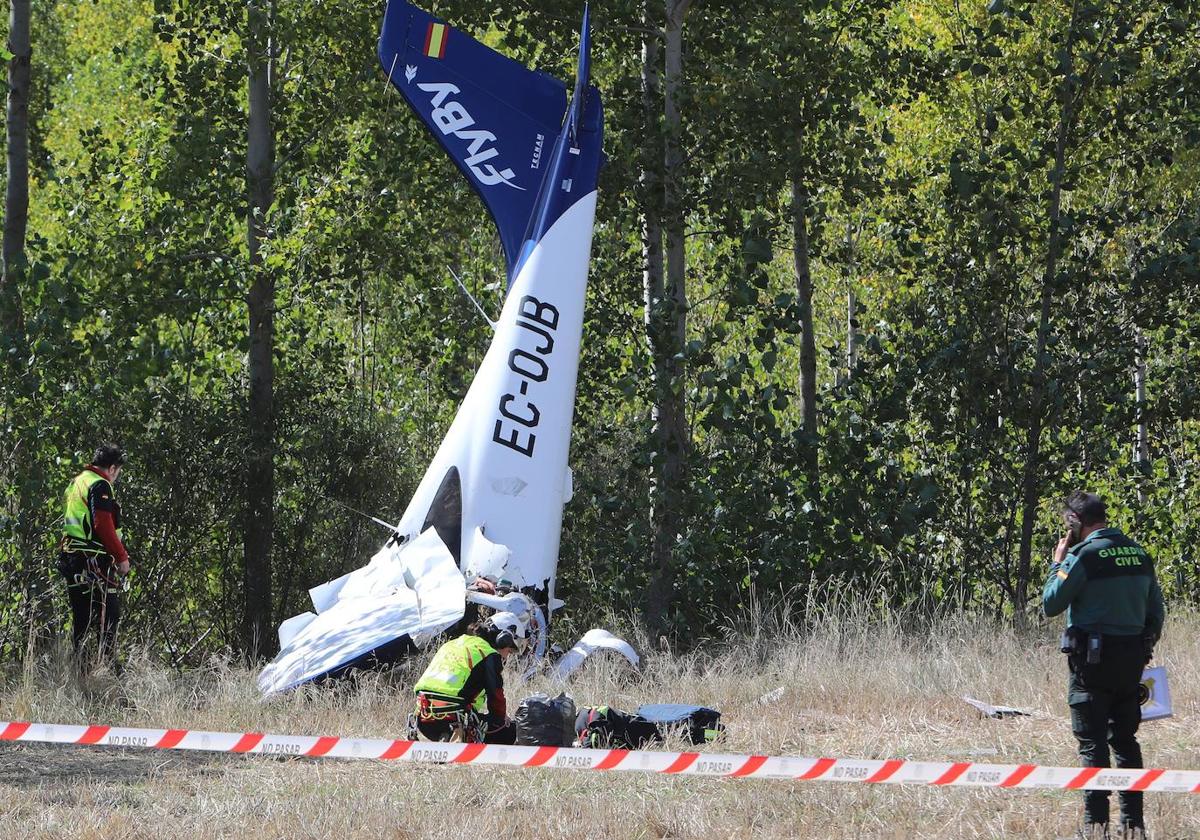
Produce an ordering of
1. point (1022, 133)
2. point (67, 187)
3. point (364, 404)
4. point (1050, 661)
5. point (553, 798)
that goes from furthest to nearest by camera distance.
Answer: point (1022, 133), point (364, 404), point (67, 187), point (1050, 661), point (553, 798)

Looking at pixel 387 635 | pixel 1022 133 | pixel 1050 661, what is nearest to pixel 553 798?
pixel 387 635

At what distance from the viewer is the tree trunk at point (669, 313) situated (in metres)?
12.5

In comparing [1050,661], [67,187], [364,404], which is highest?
[67,187]

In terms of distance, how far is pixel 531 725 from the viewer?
8227 mm

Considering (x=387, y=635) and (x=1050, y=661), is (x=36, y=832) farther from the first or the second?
(x=1050, y=661)

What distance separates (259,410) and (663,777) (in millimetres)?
8096

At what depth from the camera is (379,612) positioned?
10812 millimetres

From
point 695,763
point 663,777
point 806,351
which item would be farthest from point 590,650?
point 806,351

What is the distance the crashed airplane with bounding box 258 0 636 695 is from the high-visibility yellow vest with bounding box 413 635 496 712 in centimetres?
180

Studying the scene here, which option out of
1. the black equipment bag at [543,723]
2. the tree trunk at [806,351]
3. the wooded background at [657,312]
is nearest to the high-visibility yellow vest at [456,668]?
the black equipment bag at [543,723]

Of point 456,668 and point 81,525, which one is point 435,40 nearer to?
point 81,525

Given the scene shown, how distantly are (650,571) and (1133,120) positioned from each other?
235 inches

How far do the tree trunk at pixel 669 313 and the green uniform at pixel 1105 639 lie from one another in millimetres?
6308

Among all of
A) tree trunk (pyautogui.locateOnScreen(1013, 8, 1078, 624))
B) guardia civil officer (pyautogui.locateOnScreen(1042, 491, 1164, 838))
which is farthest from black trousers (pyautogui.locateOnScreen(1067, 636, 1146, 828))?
tree trunk (pyautogui.locateOnScreen(1013, 8, 1078, 624))
